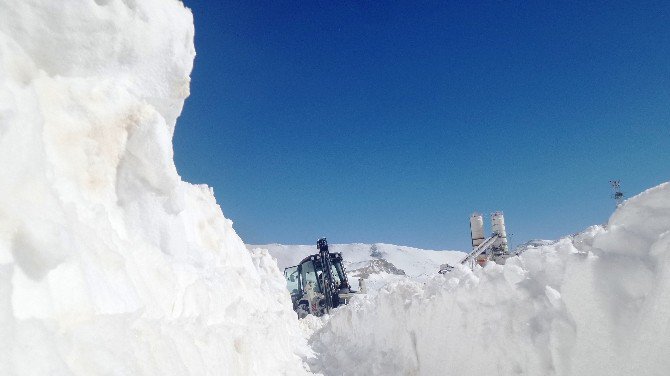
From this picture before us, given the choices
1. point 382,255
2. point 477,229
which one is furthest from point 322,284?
point 382,255

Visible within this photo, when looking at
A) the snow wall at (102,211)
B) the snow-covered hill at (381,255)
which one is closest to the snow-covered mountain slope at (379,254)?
the snow-covered hill at (381,255)

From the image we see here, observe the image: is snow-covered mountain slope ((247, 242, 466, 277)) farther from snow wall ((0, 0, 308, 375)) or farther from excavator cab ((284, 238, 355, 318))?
snow wall ((0, 0, 308, 375))

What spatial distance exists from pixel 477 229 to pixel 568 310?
1553 cm

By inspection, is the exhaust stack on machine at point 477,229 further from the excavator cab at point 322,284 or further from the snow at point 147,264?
the snow at point 147,264

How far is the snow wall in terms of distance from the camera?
79.5 inches

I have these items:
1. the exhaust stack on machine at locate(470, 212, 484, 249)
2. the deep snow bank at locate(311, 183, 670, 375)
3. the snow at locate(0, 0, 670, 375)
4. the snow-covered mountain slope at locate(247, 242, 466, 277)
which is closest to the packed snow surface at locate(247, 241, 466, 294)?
the snow-covered mountain slope at locate(247, 242, 466, 277)

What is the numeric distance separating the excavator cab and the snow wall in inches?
440

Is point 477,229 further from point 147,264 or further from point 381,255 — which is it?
point 381,255

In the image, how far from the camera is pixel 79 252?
2631mm

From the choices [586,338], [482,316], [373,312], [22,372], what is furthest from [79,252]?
[373,312]

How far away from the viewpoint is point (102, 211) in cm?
354

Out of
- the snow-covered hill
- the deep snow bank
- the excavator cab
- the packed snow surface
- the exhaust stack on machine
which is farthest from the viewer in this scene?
the snow-covered hill

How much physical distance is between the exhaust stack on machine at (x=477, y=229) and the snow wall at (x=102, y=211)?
13.5 metres

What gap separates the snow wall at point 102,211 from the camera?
2.02 meters
